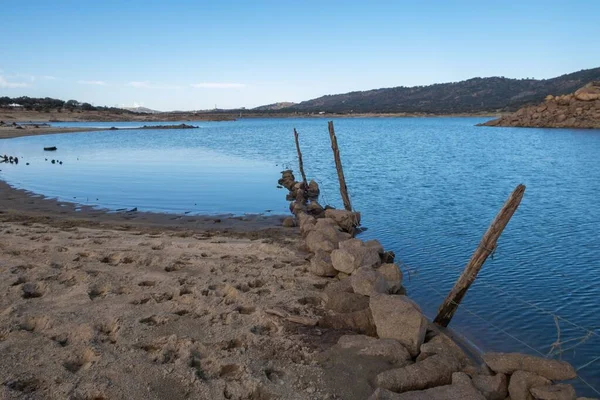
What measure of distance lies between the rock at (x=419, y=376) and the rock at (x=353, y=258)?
3352 mm

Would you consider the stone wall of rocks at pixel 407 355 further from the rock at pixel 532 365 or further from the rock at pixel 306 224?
the rock at pixel 306 224

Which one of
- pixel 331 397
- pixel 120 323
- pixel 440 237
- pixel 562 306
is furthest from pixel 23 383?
pixel 440 237

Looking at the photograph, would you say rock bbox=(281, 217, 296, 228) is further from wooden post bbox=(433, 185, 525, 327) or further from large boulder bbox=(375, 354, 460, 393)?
large boulder bbox=(375, 354, 460, 393)

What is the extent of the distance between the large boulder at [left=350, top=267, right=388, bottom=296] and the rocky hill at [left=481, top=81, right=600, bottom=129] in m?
62.2

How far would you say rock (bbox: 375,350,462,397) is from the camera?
5.10 meters

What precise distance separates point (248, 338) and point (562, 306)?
19.7ft

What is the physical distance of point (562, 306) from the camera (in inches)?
335

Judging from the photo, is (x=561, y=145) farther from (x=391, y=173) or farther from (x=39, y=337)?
(x=39, y=337)

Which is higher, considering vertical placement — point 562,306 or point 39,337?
point 39,337

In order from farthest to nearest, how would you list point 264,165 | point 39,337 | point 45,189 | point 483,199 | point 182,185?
point 264,165 < point 182,185 < point 45,189 < point 483,199 < point 39,337

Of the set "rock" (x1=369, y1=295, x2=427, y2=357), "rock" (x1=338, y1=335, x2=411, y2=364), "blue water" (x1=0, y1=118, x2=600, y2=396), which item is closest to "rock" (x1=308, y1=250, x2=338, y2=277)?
"blue water" (x1=0, y1=118, x2=600, y2=396)

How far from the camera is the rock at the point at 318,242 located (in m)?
10.2

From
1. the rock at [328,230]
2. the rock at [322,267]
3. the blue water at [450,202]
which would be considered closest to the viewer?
the blue water at [450,202]

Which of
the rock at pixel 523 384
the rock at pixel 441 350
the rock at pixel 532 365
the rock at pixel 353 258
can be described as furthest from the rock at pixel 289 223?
the rock at pixel 523 384
